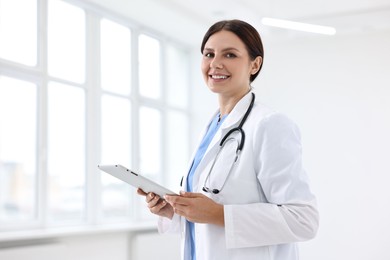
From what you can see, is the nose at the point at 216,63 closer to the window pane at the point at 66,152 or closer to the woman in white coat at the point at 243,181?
the woman in white coat at the point at 243,181

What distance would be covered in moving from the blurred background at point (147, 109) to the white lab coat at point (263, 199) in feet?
9.51

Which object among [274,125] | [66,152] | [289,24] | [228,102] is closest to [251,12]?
[289,24]

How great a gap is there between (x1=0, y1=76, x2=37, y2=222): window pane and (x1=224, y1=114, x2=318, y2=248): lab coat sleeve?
3.37 m

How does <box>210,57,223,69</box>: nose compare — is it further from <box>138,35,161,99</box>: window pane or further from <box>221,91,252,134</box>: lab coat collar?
<box>138,35,161,99</box>: window pane

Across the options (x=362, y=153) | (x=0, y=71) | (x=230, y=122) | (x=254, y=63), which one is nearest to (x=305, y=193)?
(x=230, y=122)

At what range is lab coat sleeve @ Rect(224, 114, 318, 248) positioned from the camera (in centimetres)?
147

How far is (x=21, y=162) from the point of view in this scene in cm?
473

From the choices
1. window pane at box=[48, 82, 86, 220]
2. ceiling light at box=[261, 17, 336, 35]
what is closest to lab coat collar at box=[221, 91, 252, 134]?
window pane at box=[48, 82, 86, 220]

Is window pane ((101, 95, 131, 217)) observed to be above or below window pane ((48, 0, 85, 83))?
below

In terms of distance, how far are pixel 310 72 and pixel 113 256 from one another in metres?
3.16

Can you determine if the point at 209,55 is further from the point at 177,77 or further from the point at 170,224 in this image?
the point at 177,77

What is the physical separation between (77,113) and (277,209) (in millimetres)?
4134

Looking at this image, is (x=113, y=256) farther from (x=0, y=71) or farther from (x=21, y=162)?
(x=0, y=71)

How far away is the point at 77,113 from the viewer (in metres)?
5.38
